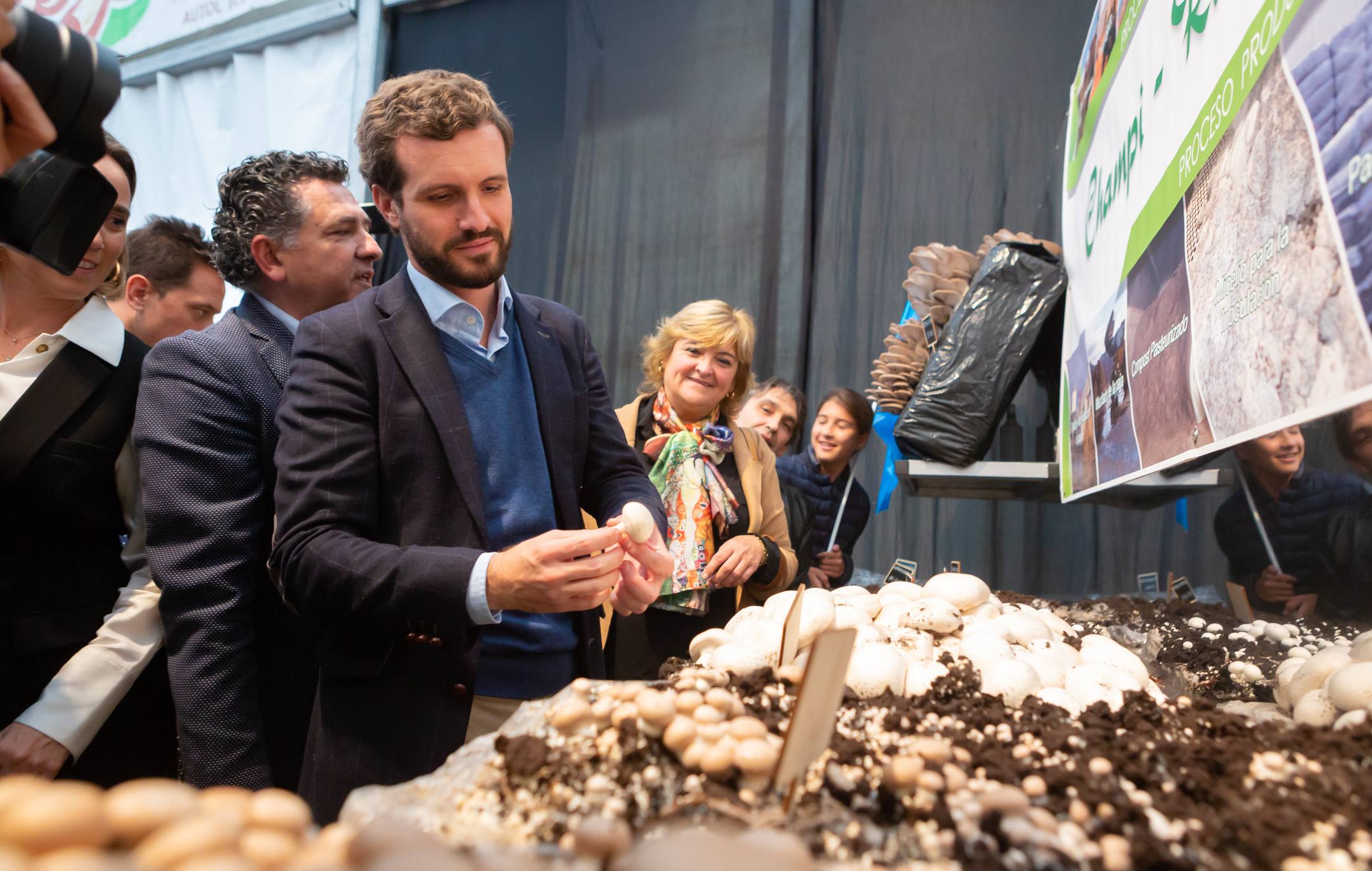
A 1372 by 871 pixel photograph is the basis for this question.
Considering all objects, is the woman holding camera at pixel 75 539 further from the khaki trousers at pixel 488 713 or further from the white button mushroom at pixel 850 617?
the white button mushroom at pixel 850 617

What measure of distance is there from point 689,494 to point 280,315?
1.03m

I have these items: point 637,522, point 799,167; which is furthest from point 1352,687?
point 799,167

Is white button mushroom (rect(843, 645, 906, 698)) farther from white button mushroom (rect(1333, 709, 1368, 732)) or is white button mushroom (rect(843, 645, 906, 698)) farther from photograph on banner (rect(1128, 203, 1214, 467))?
photograph on banner (rect(1128, 203, 1214, 467))

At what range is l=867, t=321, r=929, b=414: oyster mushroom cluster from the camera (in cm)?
255

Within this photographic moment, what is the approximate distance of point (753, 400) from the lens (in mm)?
3010

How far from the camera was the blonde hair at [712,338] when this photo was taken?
2260 millimetres

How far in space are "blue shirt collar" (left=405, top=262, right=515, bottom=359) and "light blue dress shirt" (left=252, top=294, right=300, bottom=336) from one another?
1.13 ft

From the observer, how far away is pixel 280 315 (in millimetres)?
1482

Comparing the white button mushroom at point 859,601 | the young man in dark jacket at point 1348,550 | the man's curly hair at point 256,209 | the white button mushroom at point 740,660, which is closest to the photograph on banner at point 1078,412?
the young man in dark jacket at point 1348,550

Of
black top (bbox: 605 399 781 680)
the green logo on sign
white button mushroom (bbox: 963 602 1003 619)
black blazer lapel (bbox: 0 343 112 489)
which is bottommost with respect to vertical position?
black top (bbox: 605 399 781 680)

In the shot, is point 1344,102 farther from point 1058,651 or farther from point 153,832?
point 153,832

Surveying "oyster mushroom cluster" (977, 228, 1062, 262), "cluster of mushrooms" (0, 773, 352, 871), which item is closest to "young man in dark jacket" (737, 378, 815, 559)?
"oyster mushroom cluster" (977, 228, 1062, 262)

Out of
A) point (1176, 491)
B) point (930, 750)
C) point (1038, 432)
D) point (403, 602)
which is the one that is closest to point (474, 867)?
point (930, 750)

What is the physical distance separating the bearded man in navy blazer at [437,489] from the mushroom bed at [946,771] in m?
0.31
